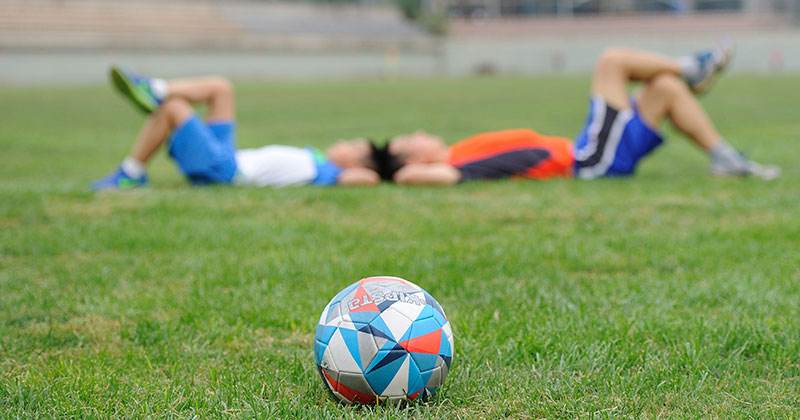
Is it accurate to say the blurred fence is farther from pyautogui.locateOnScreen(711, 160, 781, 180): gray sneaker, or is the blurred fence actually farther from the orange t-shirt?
the orange t-shirt

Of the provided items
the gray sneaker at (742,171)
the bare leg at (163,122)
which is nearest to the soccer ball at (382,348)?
the bare leg at (163,122)

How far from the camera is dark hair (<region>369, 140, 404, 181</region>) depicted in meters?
6.68

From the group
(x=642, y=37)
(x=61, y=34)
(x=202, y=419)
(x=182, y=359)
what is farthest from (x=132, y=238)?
(x=642, y=37)

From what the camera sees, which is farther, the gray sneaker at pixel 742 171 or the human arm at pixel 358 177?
the gray sneaker at pixel 742 171

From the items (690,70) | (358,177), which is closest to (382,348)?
(358,177)

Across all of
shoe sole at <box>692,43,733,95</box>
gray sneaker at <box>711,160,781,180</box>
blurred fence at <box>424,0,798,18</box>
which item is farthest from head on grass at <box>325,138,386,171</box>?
blurred fence at <box>424,0,798,18</box>

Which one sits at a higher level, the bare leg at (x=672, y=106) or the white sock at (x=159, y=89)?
the white sock at (x=159, y=89)

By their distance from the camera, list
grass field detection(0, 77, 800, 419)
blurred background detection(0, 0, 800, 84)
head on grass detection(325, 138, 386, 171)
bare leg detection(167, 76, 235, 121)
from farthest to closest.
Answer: blurred background detection(0, 0, 800, 84) → head on grass detection(325, 138, 386, 171) → bare leg detection(167, 76, 235, 121) → grass field detection(0, 77, 800, 419)

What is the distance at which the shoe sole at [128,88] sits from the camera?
5632 millimetres

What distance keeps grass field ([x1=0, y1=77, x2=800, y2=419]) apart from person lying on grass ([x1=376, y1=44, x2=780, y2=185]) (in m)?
0.29

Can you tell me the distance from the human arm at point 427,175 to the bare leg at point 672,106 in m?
1.80

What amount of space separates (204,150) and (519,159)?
2.84 meters

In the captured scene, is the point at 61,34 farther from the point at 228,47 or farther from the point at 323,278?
the point at 323,278

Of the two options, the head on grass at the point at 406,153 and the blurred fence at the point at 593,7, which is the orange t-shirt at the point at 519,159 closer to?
the head on grass at the point at 406,153
